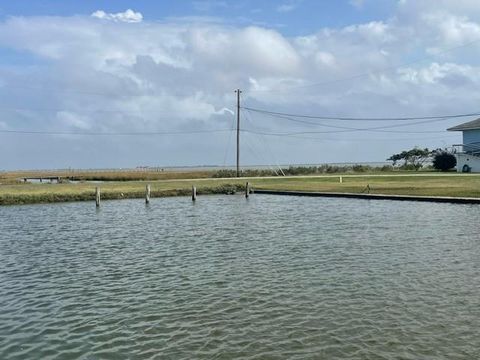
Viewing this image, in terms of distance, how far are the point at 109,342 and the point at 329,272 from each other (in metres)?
7.74

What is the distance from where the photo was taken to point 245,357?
366 inches

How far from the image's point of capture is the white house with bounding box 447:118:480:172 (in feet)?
229

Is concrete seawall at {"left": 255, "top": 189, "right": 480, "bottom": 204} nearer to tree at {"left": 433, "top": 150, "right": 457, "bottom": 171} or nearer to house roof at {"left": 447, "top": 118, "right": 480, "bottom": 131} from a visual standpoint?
tree at {"left": 433, "top": 150, "right": 457, "bottom": 171}

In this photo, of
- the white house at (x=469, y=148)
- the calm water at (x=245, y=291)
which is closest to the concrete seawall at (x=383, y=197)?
the calm water at (x=245, y=291)

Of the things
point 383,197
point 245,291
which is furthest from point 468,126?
point 245,291

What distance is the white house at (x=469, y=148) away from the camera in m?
69.7

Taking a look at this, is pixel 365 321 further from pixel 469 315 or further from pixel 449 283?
pixel 449 283

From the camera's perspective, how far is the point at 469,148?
7306 cm

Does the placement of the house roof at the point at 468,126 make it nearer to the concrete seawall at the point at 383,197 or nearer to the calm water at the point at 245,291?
the concrete seawall at the point at 383,197

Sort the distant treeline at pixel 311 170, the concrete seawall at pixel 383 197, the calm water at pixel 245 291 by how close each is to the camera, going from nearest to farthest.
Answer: the calm water at pixel 245 291 < the concrete seawall at pixel 383 197 < the distant treeline at pixel 311 170

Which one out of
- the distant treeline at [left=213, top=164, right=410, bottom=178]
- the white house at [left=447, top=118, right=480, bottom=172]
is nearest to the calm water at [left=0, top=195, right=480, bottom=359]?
the white house at [left=447, top=118, right=480, bottom=172]

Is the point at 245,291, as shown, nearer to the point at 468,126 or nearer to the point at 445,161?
the point at 445,161

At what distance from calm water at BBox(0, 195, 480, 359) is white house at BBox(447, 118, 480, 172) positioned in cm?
4493

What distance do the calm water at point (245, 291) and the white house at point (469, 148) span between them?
44.9m
